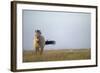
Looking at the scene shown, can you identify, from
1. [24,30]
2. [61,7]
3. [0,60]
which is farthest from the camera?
[61,7]

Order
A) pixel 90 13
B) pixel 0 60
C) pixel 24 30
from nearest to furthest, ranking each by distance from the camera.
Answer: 1. pixel 0 60
2. pixel 24 30
3. pixel 90 13

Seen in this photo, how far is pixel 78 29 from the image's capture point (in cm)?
190

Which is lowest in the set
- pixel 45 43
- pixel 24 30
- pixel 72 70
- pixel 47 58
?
pixel 72 70

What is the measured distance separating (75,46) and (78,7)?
1.13 feet

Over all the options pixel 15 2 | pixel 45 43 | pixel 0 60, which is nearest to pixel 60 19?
pixel 45 43

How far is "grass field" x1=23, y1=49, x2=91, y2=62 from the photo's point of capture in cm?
172

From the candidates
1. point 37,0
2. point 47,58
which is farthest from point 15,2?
point 47,58

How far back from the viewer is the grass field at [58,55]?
1717 millimetres

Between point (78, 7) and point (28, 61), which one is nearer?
point (28, 61)

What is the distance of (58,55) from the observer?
5.96 ft

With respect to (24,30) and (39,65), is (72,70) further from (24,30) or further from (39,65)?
(24,30)

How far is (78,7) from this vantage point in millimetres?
1876

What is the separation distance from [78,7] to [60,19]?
200 mm

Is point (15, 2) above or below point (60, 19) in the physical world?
above
